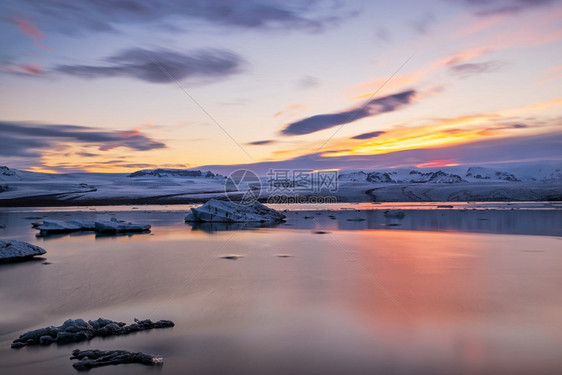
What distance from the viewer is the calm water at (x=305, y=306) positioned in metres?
5.48

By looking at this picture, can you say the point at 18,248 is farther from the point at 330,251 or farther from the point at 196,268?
the point at 330,251

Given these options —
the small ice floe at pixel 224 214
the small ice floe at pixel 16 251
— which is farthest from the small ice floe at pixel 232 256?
the small ice floe at pixel 224 214

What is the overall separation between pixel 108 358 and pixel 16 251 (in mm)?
9399

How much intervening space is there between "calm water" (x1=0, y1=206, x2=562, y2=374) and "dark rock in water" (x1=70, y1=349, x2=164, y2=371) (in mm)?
126

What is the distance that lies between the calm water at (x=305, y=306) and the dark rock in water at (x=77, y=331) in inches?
7.7

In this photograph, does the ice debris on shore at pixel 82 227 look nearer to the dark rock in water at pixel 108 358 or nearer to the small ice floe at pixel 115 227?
the small ice floe at pixel 115 227

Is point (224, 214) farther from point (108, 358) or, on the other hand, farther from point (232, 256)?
point (108, 358)

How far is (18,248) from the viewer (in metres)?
13.1

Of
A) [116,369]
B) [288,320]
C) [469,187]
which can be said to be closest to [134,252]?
[288,320]

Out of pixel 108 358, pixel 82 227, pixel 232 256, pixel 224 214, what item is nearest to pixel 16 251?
pixel 232 256

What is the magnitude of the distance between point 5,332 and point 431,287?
7940 millimetres

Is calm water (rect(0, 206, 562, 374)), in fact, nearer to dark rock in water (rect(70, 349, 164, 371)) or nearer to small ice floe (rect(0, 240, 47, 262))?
dark rock in water (rect(70, 349, 164, 371))

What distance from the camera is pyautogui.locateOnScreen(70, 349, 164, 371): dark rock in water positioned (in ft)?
17.2

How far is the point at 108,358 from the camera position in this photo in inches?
212
